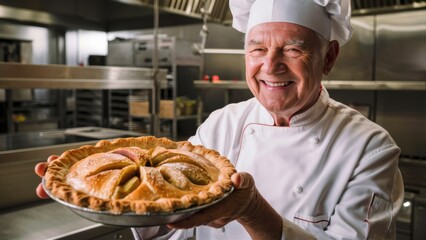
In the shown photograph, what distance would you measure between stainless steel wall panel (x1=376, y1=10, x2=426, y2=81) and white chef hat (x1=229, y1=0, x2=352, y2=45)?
2.82 meters

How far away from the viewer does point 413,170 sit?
3750 millimetres

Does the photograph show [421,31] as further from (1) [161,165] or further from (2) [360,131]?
(1) [161,165]

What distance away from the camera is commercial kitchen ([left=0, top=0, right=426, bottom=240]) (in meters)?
2.70

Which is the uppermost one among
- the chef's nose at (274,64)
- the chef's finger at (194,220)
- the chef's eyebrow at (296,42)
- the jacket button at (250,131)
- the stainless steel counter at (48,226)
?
the chef's eyebrow at (296,42)

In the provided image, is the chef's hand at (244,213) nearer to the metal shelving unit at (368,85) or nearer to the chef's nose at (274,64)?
the chef's nose at (274,64)

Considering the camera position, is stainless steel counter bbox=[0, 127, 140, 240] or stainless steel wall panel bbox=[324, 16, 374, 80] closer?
stainless steel counter bbox=[0, 127, 140, 240]

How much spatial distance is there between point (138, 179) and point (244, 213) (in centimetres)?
35

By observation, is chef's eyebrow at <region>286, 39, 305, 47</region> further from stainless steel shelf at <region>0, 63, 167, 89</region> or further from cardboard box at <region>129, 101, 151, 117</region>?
cardboard box at <region>129, 101, 151, 117</region>

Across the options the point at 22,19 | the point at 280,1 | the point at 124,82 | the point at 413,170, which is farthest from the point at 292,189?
the point at 22,19

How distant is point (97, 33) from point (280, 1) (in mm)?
5651

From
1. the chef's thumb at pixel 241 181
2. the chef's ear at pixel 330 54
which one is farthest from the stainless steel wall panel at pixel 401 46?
the chef's thumb at pixel 241 181

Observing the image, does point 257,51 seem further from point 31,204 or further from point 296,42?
point 31,204

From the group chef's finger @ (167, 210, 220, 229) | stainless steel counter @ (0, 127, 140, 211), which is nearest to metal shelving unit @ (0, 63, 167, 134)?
stainless steel counter @ (0, 127, 140, 211)

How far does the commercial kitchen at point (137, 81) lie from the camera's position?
2.70 meters
